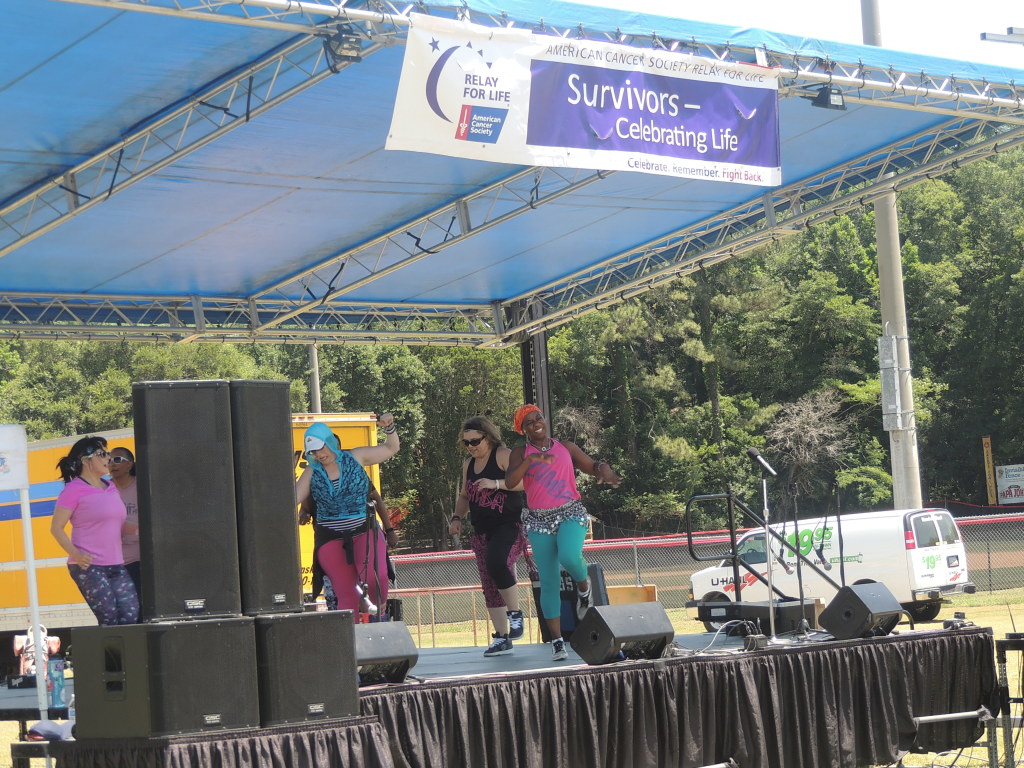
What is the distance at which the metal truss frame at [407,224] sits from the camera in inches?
320

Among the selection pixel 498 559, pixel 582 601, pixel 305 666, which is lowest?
pixel 582 601

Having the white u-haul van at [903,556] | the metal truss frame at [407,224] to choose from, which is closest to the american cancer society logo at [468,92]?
the metal truss frame at [407,224]

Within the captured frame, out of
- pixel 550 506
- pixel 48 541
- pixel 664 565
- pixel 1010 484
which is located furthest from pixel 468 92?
pixel 1010 484

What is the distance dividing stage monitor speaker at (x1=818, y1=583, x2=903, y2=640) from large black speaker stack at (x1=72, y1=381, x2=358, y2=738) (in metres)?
3.23

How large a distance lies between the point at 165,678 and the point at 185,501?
70 centimetres

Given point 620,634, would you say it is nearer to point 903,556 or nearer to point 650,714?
point 650,714

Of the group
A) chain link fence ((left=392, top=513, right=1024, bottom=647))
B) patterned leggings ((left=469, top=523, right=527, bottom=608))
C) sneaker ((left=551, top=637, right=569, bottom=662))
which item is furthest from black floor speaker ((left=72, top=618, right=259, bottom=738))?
chain link fence ((left=392, top=513, right=1024, bottom=647))

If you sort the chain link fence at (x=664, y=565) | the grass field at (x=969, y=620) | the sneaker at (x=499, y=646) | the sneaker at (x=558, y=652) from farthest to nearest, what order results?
the chain link fence at (x=664, y=565), the grass field at (x=969, y=620), the sneaker at (x=499, y=646), the sneaker at (x=558, y=652)

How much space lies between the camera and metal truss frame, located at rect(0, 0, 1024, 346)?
8.14m

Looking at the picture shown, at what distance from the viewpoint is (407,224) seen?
Answer: 1166cm

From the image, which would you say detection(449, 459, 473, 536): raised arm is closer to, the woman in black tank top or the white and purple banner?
the woman in black tank top

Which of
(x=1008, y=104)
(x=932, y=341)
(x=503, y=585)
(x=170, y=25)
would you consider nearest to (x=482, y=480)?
(x=503, y=585)

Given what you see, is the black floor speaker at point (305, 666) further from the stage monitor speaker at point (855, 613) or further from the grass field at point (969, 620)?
the grass field at point (969, 620)

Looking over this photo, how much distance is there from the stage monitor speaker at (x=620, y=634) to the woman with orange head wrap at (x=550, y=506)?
2.49ft
